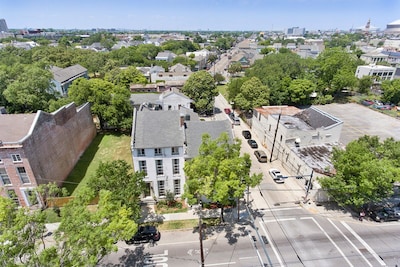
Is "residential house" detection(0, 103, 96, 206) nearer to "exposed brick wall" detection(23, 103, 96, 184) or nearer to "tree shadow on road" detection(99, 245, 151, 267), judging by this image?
"exposed brick wall" detection(23, 103, 96, 184)

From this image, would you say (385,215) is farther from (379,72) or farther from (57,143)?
(379,72)

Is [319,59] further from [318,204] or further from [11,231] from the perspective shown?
[11,231]

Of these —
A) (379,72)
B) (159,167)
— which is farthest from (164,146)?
(379,72)

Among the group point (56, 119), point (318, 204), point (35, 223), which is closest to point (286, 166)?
point (318, 204)

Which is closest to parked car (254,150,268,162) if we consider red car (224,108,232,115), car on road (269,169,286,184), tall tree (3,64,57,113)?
car on road (269,169,286,184)

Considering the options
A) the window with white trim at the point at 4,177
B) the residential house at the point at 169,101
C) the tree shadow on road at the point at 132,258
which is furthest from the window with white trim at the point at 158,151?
the residential house at the point at 169,101
